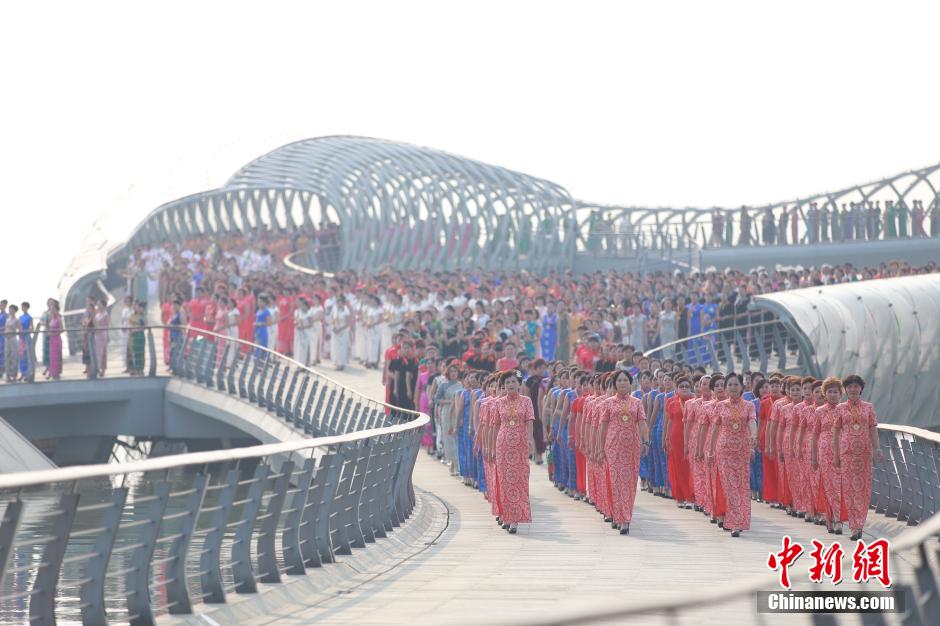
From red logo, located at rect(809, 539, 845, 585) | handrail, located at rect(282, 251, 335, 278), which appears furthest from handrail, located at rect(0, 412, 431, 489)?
handrail, located at rect(282, 251, 335, 278)

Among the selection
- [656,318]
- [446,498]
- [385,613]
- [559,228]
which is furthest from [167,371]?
[559,228]

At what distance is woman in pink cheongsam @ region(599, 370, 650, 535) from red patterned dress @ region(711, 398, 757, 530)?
0.75 m

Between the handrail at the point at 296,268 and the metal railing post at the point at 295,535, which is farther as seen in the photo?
the handrail at the point at 296,268

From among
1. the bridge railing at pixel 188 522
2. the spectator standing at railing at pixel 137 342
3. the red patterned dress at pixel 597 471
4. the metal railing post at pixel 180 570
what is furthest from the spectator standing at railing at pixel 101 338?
the metal railing post at pixel 180 570

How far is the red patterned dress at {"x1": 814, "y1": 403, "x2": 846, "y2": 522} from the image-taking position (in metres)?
16.2

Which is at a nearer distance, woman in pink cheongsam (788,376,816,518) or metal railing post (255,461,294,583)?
metal railing post (255,461,294,583)

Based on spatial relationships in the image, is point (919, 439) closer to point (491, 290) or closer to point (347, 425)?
point (347, 425)

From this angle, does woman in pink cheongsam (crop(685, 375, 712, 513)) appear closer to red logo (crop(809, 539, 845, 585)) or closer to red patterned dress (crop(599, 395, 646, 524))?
red patterned dress (crop(599, 395, 646, 524))

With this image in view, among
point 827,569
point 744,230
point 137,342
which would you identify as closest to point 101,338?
point 137,342

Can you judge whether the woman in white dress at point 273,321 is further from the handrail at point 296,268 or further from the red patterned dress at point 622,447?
the red patterned dress at point 622,447

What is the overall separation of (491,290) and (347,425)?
12.2 meters

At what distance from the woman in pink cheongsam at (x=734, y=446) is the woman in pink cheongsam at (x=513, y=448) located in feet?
6.16

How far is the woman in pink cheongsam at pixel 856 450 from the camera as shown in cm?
1588

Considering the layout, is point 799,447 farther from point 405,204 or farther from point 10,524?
point 405,204
